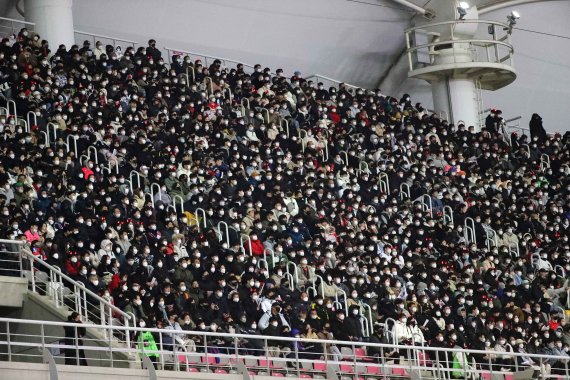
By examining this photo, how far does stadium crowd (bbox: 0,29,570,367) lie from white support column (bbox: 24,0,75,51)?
990mm

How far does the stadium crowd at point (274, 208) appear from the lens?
2456 cm

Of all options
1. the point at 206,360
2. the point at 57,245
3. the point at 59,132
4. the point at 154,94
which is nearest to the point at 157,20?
the point at 154,94

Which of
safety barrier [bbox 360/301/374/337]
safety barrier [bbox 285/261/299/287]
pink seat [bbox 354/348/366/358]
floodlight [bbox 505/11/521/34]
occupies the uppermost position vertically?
floodlight [bbox 505/11/521/34]

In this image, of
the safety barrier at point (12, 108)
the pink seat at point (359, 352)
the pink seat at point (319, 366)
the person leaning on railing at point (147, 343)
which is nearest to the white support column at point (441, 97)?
the safety barrier at point (12, 108)

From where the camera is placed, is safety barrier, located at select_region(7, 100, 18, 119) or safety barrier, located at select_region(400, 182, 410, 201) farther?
safety barrier, located at select_region(400, 182, 410, 201)

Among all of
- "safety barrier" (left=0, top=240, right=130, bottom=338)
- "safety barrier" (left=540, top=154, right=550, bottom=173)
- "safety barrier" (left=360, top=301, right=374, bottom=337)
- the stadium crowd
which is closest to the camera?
"safety barrier" (left=0, top=240, right=130, bottom=338)

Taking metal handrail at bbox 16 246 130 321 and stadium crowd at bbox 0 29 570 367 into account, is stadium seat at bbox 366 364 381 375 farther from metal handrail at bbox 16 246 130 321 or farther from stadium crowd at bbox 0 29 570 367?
metal handrail at bbox 16 246 130 321

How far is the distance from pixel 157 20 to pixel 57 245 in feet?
46.7

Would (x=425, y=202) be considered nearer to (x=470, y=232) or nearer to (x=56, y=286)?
(x=470, y=232)

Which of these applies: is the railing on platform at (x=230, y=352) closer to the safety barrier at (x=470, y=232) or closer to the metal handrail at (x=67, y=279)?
the metal handrail at (x=67, y=279)

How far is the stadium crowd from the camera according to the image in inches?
967

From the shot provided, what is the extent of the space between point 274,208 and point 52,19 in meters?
6.84

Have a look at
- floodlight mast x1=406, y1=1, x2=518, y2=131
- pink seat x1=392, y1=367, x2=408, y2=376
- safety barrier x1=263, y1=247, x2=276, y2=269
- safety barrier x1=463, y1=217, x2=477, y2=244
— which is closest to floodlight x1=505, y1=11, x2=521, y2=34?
floodlight mast x1=406, y1=1, x2=518, y2=131

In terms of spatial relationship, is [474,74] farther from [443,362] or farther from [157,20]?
[443,362]
